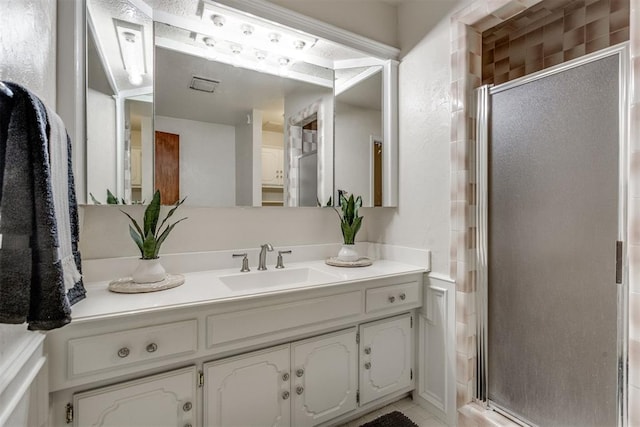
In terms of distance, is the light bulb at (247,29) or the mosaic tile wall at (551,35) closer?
Result: the light bulb at (247,29)

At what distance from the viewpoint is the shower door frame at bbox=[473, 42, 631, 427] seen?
116cm

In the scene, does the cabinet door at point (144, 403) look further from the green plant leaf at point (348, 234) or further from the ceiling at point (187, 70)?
the ceiling at point (187, 70)

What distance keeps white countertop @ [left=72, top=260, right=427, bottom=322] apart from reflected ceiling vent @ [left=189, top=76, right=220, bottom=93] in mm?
977

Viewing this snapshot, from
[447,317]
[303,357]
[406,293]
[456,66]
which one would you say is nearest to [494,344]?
[447,317]

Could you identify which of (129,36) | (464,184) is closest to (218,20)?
(129,36)

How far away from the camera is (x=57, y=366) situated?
3.29 feet

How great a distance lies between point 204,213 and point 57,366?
0.91m

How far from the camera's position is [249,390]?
135cm

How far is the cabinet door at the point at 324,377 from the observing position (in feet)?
4.83

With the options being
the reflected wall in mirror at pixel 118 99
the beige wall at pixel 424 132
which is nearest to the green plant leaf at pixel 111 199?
the reflected wall in mirror at pixel 118 99

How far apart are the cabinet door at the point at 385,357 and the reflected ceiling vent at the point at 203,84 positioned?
1500 millimetres

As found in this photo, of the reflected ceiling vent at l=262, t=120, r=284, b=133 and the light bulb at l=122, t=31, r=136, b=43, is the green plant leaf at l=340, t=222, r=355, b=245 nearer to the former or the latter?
the reflected ceiling vent at l=262, t=120, r=284, b=133

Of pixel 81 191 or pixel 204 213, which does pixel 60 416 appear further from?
pixel 204 213

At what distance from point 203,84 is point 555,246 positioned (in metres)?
1.87
